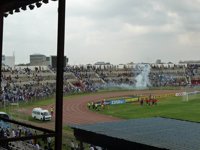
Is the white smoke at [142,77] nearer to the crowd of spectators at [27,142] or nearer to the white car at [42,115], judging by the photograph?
the white car at [42,115]

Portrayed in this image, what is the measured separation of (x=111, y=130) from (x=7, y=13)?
7.37m

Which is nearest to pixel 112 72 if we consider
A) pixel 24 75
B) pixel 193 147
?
pixel 24 75

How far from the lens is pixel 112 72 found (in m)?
83.4

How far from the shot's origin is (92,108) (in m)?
41.9

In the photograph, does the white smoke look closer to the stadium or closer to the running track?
the stadium

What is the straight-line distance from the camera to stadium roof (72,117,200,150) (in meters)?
13.7

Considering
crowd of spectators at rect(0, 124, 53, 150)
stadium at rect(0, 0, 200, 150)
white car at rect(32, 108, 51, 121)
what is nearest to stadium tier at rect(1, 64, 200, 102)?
stadium at rect(0, 0, 200, 150)

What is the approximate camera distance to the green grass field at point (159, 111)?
34.8 meters

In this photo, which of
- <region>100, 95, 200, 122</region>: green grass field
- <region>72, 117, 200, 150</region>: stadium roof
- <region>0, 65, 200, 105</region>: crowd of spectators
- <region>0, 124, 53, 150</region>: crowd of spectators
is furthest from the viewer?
<region>0, 65, 200, 105</region>: crowd of spectators

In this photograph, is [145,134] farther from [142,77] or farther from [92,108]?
[142,77]

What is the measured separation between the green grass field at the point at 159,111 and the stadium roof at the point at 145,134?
15077mm

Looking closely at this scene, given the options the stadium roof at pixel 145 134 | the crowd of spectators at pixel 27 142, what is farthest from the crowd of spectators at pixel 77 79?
the stadium roof at pixel 145 134

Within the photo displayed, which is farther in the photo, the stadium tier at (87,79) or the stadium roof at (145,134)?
the stadium tier at (87,79)

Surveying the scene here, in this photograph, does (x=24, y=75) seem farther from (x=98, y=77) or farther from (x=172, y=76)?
(x=172, y=76)
